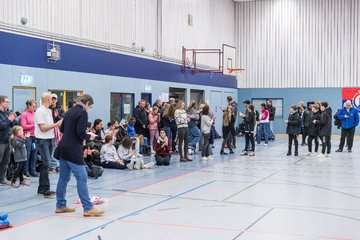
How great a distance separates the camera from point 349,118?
18.1m

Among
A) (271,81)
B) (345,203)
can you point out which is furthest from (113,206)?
(271,81)

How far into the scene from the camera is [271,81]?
2969 centimetres

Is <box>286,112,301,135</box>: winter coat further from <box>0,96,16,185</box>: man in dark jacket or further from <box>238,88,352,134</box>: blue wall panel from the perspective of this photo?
<box>238,88,352,134</box>: blue wall panel

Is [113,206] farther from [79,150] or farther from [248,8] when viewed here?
[248,8]

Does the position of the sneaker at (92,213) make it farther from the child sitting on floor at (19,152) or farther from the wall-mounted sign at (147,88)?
the wall-mounted sign at (147,88)

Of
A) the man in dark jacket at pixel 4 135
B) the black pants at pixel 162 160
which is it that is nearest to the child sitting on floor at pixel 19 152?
the man in dark jacket at pixel 4 135

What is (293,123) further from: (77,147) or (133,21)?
(77,147)

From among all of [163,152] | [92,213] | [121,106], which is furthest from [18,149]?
[121,106]

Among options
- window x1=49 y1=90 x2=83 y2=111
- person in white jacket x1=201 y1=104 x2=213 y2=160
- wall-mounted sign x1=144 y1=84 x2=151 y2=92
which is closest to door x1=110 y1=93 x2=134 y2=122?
wall-mounted sign x1=144 y1=84 x2=151 y2=92

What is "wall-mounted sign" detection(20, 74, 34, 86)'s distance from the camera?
13.1m

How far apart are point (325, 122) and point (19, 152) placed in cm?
995

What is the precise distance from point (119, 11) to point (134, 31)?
4.04ft

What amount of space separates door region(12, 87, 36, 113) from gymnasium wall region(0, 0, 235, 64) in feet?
5.41

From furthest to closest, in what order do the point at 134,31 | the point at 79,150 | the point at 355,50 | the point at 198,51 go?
1. the point at 355,50
2. the point at 198,51
3. the point at 134,31
4. the point at 79,150
